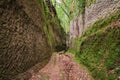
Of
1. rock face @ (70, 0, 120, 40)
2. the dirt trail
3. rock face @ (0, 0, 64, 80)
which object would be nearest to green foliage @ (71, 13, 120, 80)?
the dirt trail

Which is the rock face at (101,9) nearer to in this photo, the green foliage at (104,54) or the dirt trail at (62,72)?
the green foliage at (104,54)

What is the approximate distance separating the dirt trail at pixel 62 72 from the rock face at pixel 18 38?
0.53 metres

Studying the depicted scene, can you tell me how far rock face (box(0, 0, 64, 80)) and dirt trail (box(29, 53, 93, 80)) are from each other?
53cm

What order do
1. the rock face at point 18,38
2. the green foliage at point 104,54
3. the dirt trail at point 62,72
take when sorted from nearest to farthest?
the rock face at point 18,38 → the green foliage at point 104,54 → the dirt trail at point 62,72

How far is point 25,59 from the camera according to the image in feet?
22.4

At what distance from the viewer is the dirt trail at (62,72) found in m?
7.11

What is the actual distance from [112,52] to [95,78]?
135 cm

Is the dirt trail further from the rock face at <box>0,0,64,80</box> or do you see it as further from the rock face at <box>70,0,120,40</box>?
the rock face at <box>70,0,120,40</box>

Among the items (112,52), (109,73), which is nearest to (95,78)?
(109,73)

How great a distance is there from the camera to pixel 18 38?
646 centimetres

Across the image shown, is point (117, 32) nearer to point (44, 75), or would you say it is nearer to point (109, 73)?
point (109, 73)

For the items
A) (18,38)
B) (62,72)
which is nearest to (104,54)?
(62,72)

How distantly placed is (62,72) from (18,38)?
8.78 ft

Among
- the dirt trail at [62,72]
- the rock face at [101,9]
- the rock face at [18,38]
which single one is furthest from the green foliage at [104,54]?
the rock face at [18,38]
